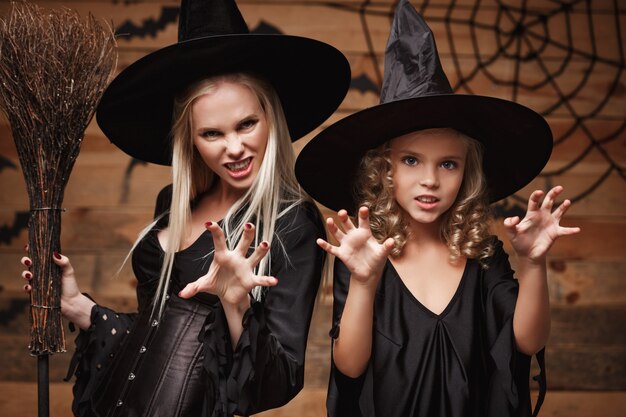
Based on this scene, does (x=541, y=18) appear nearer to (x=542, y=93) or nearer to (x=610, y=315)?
(x=542, y=93)

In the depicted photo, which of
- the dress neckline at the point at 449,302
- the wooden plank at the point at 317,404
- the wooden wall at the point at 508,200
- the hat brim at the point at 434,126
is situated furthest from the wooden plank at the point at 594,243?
the dress neckline at the point at 449,302

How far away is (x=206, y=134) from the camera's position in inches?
87.4

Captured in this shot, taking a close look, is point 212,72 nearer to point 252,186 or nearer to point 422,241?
point 252,186

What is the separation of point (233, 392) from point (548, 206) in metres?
0.79

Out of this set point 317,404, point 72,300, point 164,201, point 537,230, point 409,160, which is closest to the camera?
point 537,230

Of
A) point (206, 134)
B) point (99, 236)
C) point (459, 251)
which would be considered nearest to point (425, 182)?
point (459, 251)

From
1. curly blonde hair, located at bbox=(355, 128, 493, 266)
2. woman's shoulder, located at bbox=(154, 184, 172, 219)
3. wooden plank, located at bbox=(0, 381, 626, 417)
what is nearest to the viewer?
curly blonde hair, located at bbox=(355, 128, 493, 266)

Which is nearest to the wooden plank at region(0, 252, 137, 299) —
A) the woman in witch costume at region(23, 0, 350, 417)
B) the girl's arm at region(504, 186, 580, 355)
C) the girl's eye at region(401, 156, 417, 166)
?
the woman in witch costume at region(23, 0, 350, 417)

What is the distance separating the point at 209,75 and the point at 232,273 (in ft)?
1.87

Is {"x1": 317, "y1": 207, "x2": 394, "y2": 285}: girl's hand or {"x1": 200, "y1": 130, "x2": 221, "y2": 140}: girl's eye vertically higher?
{"x1": 200, "y1": 130, "x2": 221, "y2": 140}: girl's eye

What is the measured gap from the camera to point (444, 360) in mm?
2070

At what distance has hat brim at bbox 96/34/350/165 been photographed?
219cm

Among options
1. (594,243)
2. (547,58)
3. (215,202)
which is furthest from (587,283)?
(215,202)

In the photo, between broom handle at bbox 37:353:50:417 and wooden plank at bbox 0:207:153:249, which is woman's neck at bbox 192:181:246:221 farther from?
wooden plank at bbox 0:207:153:249
